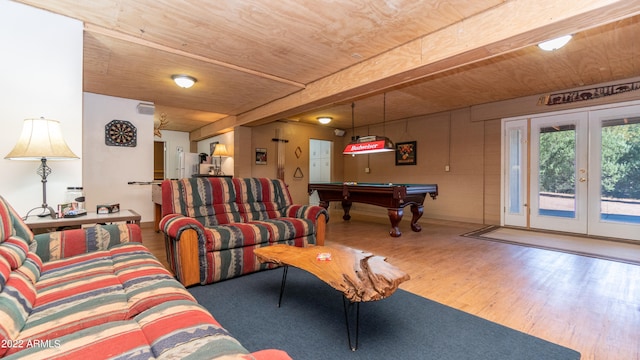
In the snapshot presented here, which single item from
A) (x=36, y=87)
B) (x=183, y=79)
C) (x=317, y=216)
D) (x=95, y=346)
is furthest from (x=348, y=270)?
(x=183, y=79)

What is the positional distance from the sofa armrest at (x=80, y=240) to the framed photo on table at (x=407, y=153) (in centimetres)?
605

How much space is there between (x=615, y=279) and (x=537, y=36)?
2.35 m

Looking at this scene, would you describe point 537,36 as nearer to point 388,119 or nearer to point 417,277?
point 417,277

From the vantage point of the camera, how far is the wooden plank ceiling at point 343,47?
2.39 meters

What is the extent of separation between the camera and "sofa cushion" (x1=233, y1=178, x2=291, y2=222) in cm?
348

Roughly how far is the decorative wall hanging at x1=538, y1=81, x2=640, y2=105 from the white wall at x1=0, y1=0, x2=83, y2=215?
6.46 m

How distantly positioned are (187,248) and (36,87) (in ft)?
6.22

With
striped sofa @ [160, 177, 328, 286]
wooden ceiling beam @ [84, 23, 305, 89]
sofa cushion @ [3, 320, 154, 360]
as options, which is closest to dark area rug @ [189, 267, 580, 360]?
striped sofa @ [160, 177, 328, 286]

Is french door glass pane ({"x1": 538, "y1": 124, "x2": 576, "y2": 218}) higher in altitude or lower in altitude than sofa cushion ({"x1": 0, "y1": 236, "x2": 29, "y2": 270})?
higher

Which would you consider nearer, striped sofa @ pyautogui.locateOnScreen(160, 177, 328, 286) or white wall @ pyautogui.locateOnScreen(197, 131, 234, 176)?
striped sofa @ pyautogui.locateOnScreen(160, 177, 328, 286)

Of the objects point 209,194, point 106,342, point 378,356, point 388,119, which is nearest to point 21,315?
point 106,342

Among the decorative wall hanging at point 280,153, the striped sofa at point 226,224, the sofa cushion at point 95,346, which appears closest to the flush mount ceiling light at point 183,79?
the striped sofa at point 226,224

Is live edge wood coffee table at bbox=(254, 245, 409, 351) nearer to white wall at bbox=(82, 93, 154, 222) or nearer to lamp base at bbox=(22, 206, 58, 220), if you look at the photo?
lamp base at bbox=(22, 206, 58, 220)

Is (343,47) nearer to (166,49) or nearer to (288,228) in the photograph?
(166,49)
